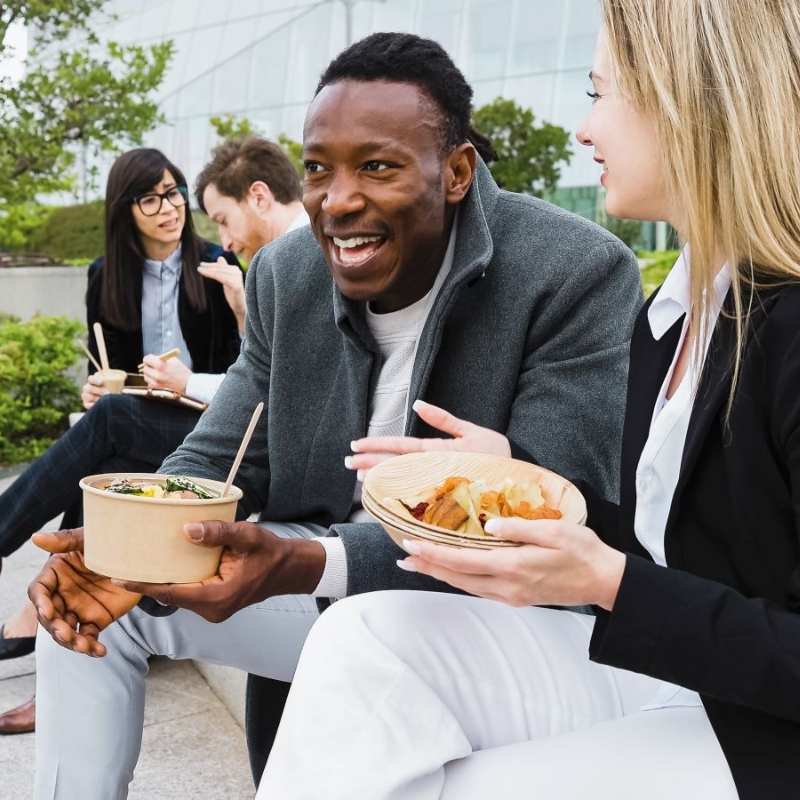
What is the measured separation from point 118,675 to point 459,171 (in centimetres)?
134

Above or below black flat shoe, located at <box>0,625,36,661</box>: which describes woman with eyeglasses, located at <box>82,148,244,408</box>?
above

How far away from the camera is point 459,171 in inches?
98.3

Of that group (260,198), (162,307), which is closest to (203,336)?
(162,307)

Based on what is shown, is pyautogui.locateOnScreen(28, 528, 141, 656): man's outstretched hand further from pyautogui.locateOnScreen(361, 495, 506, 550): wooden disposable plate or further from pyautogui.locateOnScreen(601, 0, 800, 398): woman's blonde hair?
pyautogui.locateOnScreen(601, 0, 800, 398): woman's blonde hair

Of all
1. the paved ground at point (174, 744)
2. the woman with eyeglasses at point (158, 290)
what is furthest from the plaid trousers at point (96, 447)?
the paved ground at point (174, 744)

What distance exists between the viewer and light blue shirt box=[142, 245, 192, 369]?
→ 527 centimetres

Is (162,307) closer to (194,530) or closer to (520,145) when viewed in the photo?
(194,530)

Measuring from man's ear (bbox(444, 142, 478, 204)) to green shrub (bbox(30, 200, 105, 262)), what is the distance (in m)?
16.6

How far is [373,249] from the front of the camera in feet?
7.96

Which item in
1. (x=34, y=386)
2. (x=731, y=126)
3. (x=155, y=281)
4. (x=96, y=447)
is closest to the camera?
(x=731, y=126)

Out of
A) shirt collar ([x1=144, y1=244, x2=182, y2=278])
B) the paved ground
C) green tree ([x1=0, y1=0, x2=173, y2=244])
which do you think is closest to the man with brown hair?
shirt collar ([x1=144, y1=244, x2=182, y2=278])

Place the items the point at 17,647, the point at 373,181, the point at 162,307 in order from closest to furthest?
1. the point at 373,181
2. the point at 17,647
3. the point at 162,307

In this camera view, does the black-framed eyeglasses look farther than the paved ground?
Yes

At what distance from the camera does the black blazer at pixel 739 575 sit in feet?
4.59
